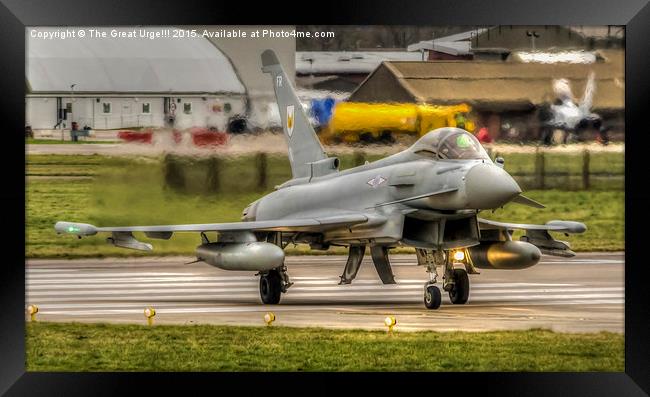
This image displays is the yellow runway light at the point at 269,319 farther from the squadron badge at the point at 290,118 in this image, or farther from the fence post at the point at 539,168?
the fence post at the point at 539,168

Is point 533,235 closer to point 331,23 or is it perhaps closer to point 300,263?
point 300,263

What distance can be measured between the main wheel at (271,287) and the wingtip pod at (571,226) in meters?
3.80

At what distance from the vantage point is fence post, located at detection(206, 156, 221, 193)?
1766 centimetres

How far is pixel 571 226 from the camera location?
19375 millimetres

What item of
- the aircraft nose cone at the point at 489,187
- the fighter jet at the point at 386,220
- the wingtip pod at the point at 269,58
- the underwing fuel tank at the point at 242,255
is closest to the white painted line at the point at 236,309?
the fighter jet at the point at 386,220

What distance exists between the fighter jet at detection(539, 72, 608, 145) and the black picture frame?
1710 mm

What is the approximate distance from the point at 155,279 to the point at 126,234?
2.06 metres

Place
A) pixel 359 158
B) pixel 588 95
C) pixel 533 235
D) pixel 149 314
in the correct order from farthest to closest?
pixel 533 235, pixel 359 158, pixel 149 314, pixel 588 95

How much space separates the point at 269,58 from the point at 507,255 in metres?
5.39

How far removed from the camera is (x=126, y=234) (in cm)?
1834

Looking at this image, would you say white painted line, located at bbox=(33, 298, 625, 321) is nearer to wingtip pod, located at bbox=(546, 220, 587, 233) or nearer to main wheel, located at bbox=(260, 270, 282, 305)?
main wheel, located at bbox=(260, 270, 282, 305)

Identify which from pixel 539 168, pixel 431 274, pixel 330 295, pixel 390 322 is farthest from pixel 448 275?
Result: pixel 390 322

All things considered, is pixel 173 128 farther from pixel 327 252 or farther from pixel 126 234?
pixel 327 252

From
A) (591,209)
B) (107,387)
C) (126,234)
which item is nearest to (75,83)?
(126,234)
